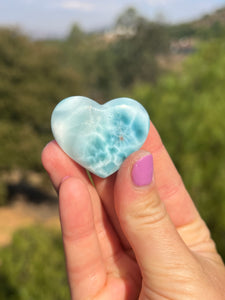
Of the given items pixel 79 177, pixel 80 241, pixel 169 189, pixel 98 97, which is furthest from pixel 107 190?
pixel 98 97

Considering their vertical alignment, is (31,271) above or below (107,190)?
below

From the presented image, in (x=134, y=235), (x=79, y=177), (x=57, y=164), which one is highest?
(x=57, y=164)

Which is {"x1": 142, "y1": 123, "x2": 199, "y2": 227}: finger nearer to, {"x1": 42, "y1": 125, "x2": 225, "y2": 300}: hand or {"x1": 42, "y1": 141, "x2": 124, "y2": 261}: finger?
{"x1": 42, "y1": 125, "x2": 225, "y2": 300}: hand

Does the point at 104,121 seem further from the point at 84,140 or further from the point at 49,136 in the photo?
the point at 49,136

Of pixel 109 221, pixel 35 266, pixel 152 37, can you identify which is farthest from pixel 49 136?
pixel 152 37

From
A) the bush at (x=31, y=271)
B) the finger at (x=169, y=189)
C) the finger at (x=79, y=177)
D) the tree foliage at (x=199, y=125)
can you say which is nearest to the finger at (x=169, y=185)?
the finger at (x=169, y=189)

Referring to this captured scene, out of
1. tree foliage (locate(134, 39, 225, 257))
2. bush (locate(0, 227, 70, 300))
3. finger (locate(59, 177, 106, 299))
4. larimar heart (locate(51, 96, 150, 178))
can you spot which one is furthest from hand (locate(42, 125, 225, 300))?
bush (locate(0, 227, 70, 300))

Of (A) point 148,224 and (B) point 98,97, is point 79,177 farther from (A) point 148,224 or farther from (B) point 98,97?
(B) point 98,97

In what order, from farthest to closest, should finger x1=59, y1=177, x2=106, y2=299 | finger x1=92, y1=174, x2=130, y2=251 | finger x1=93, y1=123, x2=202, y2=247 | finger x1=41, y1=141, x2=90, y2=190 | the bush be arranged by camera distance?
the bush → finger x1=93, y1=123, x2=202, y2=247 → finger x1=92, y1=174, x2=130, y2=251 → finger x1=41, y1=141, x2=90, y2=190 → finger x1=59, y1=177, x2=106, y2=299
